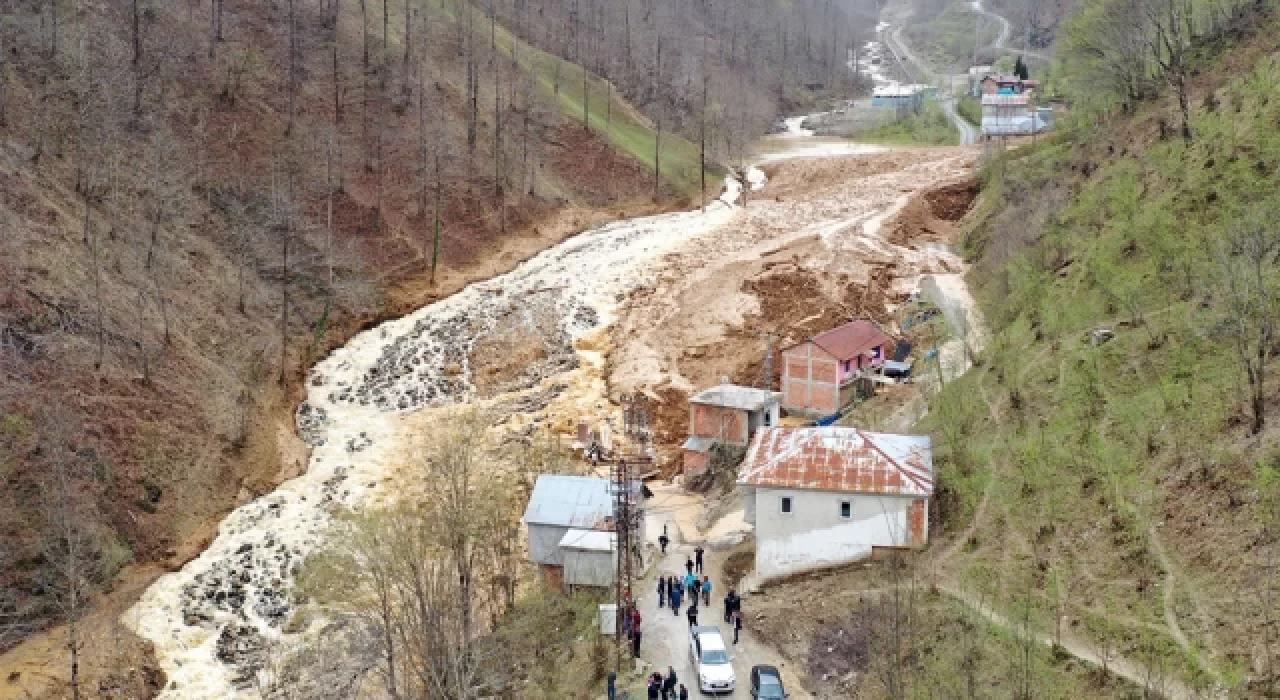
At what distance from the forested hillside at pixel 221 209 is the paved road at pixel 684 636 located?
17070 mm

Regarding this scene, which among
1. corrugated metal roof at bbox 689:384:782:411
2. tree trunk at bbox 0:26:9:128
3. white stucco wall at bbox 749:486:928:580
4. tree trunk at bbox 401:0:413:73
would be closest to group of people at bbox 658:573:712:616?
white stucco wall at bbox 749:486:928:580

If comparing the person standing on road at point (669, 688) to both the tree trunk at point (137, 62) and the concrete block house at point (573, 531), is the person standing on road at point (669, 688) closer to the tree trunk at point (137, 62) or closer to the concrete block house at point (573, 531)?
the concrete block house at point (573, 531)

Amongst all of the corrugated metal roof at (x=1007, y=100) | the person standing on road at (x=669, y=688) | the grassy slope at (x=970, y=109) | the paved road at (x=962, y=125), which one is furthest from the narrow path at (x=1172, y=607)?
the grassy slope at (x=970, y=109)

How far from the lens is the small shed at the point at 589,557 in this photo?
3875 centimetres

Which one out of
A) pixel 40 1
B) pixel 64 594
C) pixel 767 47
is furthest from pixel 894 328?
pixel 767 47

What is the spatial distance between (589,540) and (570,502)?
2025 mm

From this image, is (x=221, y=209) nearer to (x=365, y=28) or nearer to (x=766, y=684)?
(x=365, y=28)

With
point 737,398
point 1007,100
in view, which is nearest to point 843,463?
point 737,398

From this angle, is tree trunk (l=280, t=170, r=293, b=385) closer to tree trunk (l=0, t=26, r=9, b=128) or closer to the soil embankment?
tree trunk (l=0, t=26, r=9, b=128)

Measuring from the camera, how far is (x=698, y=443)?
50281 mm

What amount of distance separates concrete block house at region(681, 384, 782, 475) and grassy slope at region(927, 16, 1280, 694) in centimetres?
762

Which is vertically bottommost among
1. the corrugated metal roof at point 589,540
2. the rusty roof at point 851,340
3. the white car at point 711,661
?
the white car at point 711,661

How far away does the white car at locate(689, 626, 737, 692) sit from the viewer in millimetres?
31609

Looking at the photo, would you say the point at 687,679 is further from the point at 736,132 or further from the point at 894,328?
the point at 736,132
